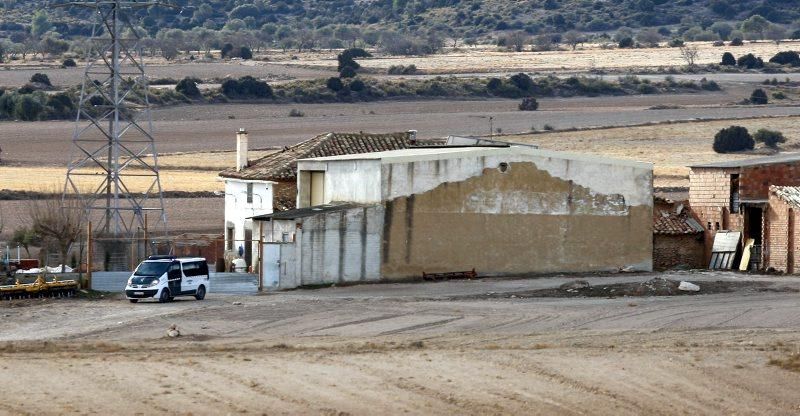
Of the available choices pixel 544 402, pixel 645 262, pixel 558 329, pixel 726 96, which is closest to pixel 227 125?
pixel 726 96

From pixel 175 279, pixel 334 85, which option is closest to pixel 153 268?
pixel 175 279

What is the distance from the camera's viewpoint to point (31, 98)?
12500cm

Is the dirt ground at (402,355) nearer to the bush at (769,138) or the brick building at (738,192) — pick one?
the brick building at (738,192)

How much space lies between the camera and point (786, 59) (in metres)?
183

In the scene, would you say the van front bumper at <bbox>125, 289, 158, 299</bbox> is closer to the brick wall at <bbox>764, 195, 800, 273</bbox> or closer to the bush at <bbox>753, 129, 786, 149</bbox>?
the brick wall at <bbox>764, 195, 800, 273</bbox>

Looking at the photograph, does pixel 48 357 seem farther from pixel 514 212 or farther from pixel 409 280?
pixel 514 212

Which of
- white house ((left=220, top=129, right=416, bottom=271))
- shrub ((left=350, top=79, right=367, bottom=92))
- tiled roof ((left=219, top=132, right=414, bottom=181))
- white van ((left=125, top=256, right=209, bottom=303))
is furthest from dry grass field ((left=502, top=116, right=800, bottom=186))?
white van ((left=125, top=256, right=209, bottom=303))

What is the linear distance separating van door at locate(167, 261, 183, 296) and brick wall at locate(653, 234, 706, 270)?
19.6 meters

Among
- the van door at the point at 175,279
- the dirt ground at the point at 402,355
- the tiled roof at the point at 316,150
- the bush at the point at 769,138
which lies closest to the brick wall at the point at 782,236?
the dirt ground at the point at 402,355

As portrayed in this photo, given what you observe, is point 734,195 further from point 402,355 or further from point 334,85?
point 334,85

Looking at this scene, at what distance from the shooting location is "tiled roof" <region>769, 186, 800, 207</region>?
51500mm

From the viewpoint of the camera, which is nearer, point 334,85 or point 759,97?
point 759,97

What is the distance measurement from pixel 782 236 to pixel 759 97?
303 feet

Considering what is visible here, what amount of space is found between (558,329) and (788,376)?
7.65m
